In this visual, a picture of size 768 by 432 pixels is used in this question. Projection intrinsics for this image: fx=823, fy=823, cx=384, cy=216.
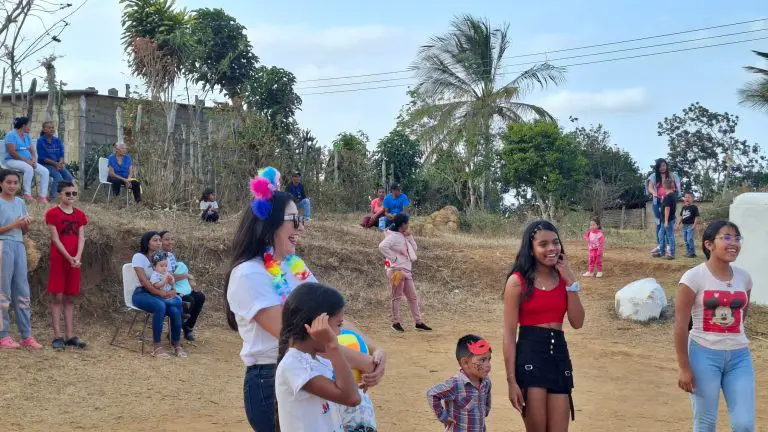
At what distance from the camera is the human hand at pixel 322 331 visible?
295 cm

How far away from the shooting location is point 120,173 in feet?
48.3

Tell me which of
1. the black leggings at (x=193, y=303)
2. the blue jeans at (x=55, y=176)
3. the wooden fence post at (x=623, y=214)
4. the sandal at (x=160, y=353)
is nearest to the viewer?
the sandal at (x=160, y=353)

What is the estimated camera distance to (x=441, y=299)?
1484 cm

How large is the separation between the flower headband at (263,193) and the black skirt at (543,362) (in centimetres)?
185

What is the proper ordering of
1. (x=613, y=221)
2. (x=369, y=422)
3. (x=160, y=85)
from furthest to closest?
(x=613, y=221) < (x=160, y=85) < (x=369, y=422)

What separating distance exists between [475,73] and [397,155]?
5.47 m

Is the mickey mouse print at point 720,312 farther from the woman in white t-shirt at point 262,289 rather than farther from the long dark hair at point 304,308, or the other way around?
the long dark hair at point 304,308

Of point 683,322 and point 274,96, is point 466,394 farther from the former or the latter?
point 274,96

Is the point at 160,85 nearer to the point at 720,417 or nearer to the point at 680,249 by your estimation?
the point at 680,249

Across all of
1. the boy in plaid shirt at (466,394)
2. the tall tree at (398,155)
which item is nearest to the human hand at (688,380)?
the boy in plaid shirt at (466,394)

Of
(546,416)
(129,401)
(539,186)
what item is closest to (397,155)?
(539,186)

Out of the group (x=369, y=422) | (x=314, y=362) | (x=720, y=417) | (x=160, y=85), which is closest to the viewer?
(x=314, y=362)

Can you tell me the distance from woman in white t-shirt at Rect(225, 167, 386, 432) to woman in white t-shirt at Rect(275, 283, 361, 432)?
0.17 m

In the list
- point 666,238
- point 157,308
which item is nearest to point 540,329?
point 157,308
